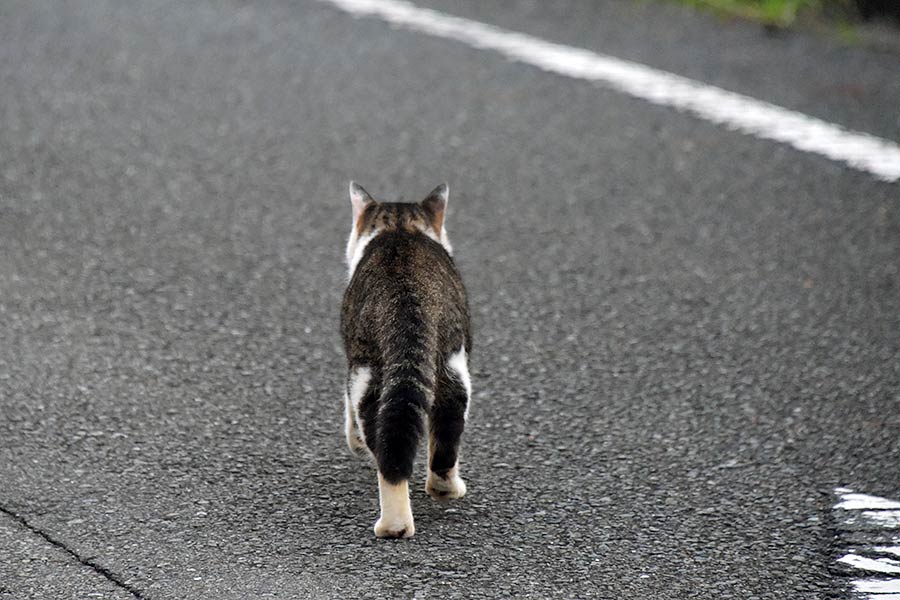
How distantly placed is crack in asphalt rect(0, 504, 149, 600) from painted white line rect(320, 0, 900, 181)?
3972 millimetres

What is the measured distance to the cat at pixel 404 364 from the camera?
3436mm

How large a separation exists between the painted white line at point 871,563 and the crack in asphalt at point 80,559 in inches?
67.4

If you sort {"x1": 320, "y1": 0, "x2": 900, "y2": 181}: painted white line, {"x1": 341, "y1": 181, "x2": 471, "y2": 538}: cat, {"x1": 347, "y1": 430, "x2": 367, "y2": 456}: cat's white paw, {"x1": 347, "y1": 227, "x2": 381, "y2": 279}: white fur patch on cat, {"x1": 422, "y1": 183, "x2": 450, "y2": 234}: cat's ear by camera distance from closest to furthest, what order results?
{"x1": 341, "y1": 181, "x2": 471, "y2": 538}: cat < {"x1": 347, "y1": 430, "x2": 367, "y2": 456}: cat's white paw < {"x1": 347, "y1": 227, "x2": 381, "y2": 279}: white fur patch on cat < {"x1": 422, "y1": 183, "x2": 450, "y2": 234}: cat's ear < {"x1": 320, "y1": 0, "x2": 900, "y2": 181}: painted white line

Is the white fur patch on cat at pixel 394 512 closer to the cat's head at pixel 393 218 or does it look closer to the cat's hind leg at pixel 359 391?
the cat's hind leg at pixel 359 391

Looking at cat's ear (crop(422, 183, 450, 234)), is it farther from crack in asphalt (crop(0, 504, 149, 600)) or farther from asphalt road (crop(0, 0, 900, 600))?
crack in asphalt (crop(0, 504, 149, 600))

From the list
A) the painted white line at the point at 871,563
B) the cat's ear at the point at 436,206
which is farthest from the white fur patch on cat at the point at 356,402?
the painted white line at the point at 871,563

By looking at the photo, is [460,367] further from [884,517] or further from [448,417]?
[884,517]

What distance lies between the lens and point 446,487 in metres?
3.79

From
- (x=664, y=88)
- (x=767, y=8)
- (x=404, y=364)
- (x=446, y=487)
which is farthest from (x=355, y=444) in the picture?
(x=767, y=8)

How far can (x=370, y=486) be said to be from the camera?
3906mm

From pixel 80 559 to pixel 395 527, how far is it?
768 mm

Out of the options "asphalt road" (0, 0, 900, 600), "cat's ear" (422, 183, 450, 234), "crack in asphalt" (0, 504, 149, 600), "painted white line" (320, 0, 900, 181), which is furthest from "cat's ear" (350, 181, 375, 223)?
"painted white line" (320, 0, 900, 181)

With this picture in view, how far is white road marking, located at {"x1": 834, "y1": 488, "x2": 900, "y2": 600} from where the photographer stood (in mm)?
3410

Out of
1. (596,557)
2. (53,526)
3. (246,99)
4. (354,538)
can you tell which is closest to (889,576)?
(596,557)
